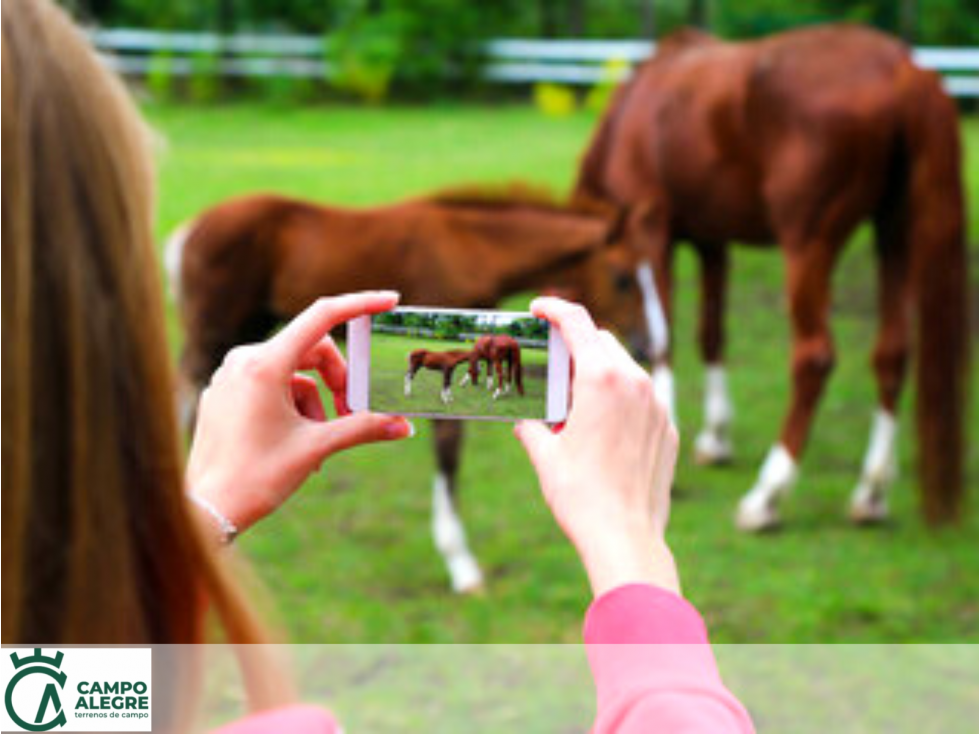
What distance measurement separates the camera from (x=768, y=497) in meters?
5.14

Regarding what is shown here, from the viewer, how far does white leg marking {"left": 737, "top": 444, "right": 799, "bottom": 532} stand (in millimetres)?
5129

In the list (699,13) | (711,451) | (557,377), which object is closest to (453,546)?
(711,451)

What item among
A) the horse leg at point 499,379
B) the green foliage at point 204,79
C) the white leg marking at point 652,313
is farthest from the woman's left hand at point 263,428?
the green foliage at point 204,79

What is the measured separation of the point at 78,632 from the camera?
0.82 meters

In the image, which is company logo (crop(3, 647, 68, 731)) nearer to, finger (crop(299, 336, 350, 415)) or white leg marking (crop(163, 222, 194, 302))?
finger (crop(299, 336, 350, 415))

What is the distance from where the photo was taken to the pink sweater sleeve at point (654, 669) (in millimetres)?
980

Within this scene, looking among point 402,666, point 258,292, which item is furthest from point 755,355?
point 402,666

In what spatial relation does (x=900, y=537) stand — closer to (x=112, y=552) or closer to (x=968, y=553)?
(x=968, y=553)

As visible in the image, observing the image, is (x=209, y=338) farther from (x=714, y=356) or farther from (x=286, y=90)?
(x=286, y=90)

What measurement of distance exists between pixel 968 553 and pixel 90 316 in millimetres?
4500

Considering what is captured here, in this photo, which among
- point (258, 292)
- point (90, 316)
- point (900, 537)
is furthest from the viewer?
point (900, 537)

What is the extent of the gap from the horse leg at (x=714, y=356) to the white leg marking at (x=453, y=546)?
1.67 meters

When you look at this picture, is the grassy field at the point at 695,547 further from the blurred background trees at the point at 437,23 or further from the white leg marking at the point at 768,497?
the blurred background trees at the point at 437,23

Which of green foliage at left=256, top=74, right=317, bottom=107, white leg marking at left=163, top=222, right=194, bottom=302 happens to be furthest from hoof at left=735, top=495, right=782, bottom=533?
green foliage at left=256, top=74, right=317, bottom=107
